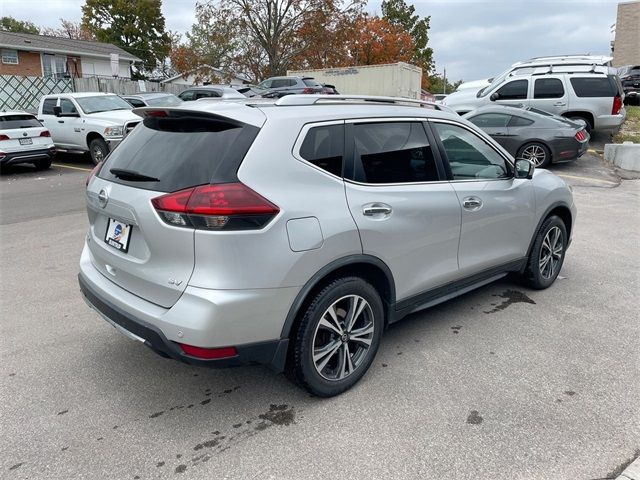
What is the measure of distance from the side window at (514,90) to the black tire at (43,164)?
1265cm

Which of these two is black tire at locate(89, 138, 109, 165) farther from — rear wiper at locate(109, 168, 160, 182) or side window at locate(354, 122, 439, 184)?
side window at locate(354, 122, 439, 184)

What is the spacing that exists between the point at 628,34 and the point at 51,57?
47.4 meters

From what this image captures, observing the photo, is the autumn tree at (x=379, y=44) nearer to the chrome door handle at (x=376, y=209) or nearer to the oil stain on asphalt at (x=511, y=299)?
the oil stain on asphalt at (x=511, y=299)

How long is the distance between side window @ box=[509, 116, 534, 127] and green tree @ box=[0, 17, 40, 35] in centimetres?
7018

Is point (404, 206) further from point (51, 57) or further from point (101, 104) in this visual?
point (51, 57)

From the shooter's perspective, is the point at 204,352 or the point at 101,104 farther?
the point at 101,104

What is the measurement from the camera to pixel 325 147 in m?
3.05

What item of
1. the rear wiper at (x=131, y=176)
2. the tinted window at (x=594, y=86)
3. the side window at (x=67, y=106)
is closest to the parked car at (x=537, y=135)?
the tinted window at (x=594, y=86)

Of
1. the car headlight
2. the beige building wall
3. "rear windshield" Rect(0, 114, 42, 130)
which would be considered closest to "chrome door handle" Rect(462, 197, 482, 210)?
the car headlight

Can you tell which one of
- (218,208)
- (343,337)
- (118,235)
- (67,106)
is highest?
(67,106)

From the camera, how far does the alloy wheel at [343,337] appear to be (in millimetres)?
3045

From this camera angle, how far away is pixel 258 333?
8.84ft

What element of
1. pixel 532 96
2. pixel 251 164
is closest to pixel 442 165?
pixel 251 164

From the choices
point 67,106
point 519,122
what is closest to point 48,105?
point 67,106
